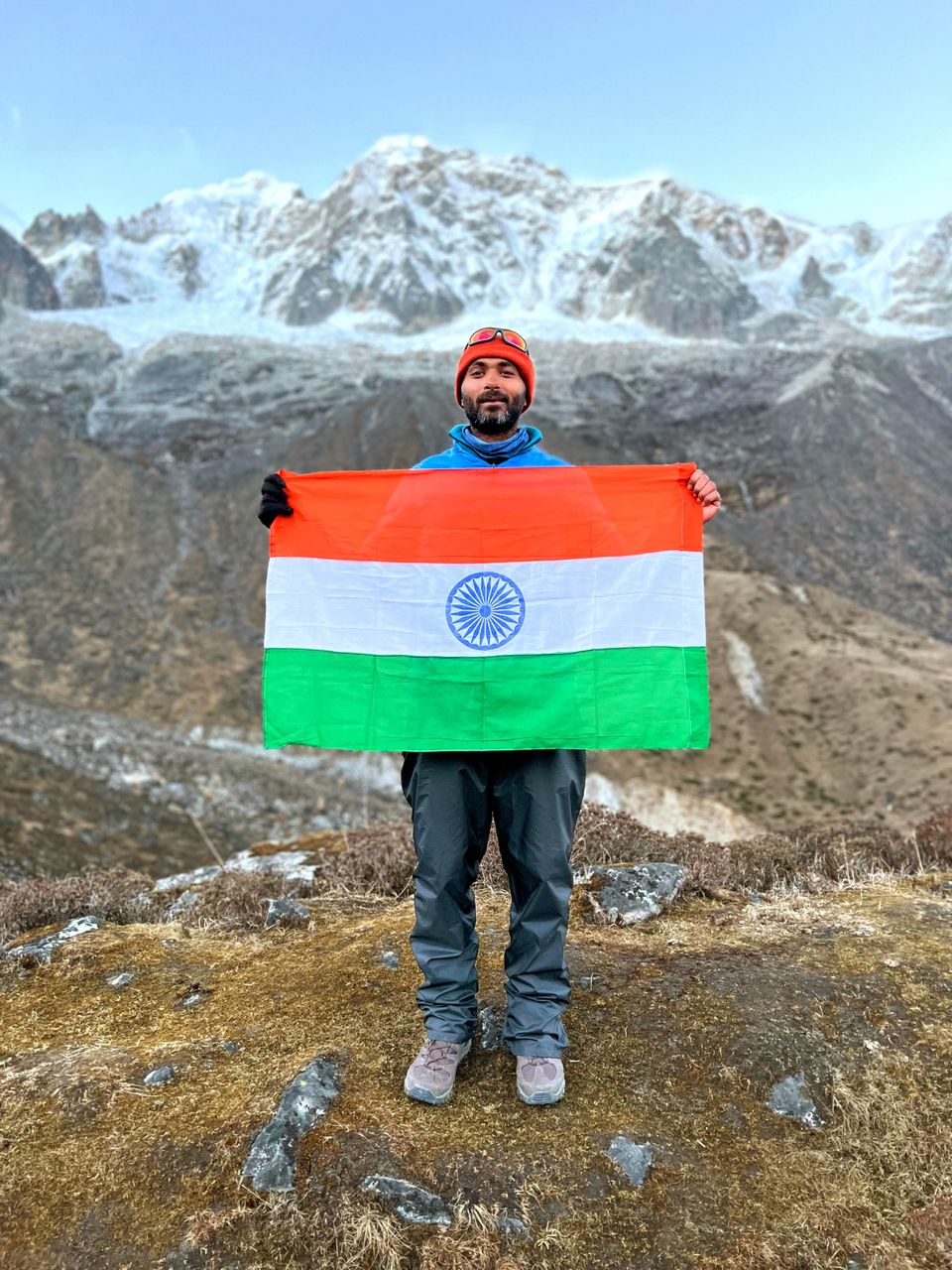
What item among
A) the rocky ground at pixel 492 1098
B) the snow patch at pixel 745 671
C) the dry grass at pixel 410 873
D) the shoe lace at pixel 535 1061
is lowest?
the snow patch at pixel 745 671

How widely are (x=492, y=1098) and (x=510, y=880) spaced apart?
0.90m

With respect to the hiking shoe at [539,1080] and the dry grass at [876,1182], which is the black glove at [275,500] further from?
the dry grass at [876,1182]

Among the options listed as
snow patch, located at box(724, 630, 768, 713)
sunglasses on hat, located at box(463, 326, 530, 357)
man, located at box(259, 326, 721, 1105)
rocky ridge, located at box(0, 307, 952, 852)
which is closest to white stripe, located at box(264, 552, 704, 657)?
man, located at box(259, 326, 721, 1105)

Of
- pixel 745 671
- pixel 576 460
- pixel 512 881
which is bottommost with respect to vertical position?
pixel 745 671

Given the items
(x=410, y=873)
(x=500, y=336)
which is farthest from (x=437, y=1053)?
(x=500, y=336)

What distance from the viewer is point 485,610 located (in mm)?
Result: 4500

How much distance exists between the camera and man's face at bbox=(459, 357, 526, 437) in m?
4.14

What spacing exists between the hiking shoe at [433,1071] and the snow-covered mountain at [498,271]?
151195mm

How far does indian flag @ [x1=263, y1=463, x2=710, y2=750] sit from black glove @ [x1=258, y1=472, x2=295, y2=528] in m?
0.18

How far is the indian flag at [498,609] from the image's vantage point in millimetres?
4430

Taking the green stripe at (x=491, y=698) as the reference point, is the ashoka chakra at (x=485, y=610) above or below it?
above

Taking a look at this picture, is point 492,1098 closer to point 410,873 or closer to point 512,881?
point 512,881

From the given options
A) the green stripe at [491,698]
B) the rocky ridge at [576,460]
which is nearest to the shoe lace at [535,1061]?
the green stripe at [491,698]

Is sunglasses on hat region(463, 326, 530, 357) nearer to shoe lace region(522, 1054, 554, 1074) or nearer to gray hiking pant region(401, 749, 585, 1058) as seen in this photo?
gray hiking pant region(401, 749, 585, 1058)
